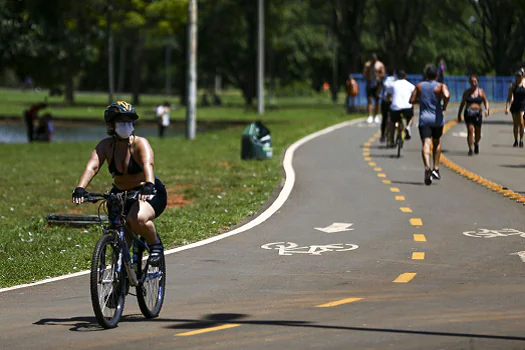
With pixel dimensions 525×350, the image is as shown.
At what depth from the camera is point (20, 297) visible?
11.9 meters

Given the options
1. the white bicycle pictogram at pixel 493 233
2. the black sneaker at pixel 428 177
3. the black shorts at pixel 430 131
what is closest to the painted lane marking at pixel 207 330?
the white bicycle pictogram at pixel 493 233

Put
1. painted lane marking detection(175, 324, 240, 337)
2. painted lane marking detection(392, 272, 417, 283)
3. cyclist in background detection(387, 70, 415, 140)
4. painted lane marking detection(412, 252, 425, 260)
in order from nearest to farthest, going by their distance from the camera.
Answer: painted lane marking detection(175, 324, 240, 337) → painted lane marking detection(392, 272, 417, 283) → painted lane marking detection(412, 252, 425, 260) → cyclist in background detection(387, 70, 415, 140)

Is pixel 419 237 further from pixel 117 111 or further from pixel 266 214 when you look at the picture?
pixel 117 111

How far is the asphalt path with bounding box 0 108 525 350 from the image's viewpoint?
937 cm

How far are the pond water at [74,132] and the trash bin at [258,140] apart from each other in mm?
20692

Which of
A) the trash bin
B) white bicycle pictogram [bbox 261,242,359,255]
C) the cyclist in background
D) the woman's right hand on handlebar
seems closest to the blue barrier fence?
the cyclist in background

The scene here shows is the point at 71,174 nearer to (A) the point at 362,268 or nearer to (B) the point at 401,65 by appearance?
(A) the point at 362,268

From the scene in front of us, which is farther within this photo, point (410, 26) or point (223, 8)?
point (223, 8)

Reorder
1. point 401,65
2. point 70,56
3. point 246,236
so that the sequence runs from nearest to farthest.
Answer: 1. point 246,236
2. point 401,65
3. point 70,56

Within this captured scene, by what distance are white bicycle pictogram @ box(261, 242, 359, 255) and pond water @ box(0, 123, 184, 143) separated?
3380cm

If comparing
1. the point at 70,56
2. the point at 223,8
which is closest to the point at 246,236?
the point at 70,56

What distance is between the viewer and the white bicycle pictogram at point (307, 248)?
14.7 metres

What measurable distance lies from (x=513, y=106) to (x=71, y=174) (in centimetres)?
1003

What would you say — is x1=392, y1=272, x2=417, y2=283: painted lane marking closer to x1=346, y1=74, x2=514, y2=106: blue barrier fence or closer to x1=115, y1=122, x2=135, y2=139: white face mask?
x1=115, y1=122, x2=135, y2=139: white face mask
